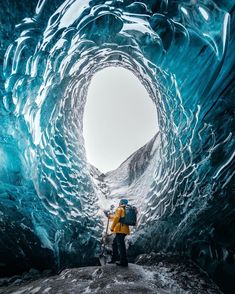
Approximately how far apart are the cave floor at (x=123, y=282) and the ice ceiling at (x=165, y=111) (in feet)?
1.11

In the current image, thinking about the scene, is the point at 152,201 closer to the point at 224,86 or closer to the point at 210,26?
the point at 224,86

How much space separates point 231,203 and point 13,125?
13.0ft

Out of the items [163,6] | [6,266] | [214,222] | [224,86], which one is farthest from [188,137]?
[6,266]

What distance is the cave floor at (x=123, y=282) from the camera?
379cm

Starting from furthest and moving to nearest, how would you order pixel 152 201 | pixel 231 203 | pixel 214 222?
pixel 152 201, pixel 214 222, pixel 231 203

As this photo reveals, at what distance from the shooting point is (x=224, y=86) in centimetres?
436

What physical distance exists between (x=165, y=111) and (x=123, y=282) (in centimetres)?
483

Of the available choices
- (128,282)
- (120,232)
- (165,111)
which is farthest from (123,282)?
(165,111)

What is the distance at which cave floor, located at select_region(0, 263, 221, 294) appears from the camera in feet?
12.4

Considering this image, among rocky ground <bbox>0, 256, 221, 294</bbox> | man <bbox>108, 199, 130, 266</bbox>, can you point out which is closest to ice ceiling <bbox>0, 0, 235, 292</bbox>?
rocky ground <bbox>0, 256, 221, 294</bbox>

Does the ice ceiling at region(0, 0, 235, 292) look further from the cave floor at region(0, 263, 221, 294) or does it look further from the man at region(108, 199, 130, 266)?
the man at region(108, 199, 130, 266)

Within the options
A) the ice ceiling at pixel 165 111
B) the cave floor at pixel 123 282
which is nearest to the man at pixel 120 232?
the cave floor at pixel 123 282

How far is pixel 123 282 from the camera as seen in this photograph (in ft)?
13.1

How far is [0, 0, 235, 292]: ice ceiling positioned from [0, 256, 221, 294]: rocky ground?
268 mm
